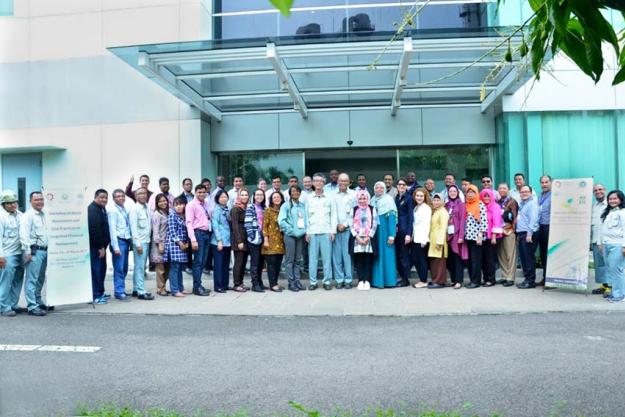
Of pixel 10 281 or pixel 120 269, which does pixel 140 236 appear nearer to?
pixel 120 269

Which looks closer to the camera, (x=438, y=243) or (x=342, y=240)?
(x=438, y=243)

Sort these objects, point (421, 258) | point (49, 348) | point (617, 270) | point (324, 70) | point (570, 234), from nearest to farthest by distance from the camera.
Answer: point (49, 348)
point (617, 270)
point (570, 234)
point (421, 258)
point (324, 70)

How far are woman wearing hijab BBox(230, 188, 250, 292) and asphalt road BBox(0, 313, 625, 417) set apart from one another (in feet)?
7.42

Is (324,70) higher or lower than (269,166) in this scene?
higher

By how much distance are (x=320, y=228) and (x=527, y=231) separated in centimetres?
379

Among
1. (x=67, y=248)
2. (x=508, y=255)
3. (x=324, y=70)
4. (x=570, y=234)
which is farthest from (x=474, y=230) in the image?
(x=67, y=248)

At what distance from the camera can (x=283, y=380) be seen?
477 centimetres

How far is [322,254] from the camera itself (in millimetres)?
9930

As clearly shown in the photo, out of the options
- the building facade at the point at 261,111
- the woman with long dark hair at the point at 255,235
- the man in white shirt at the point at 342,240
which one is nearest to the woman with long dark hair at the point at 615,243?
the building facade at the point at 261,111

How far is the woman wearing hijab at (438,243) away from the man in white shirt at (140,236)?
17.0ft

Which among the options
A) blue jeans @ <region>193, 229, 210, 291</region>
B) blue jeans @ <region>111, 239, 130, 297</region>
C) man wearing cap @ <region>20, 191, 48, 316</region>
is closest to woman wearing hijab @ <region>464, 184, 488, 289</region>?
blue jeans @ <region>193, 229, 210, 291</region>

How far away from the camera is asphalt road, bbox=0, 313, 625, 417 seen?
4230 millimetres

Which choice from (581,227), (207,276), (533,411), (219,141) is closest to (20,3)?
(219,141)

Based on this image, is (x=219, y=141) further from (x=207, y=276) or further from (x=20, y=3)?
(x=20, y=3)
